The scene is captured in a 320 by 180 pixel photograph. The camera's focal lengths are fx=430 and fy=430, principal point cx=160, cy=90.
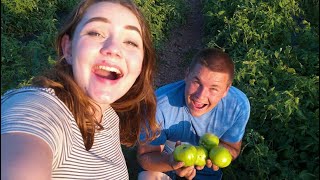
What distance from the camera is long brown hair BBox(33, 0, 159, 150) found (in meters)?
1.64

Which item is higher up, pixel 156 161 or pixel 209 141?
pixel 209 141

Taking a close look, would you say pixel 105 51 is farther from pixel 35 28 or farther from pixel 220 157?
pixel 35 28

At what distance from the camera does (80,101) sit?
165 cm

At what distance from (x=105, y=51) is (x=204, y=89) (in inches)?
47.4

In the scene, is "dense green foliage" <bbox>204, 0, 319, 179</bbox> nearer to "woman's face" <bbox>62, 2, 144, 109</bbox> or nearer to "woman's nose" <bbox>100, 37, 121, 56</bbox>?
"woman's face" <bbox>62, 2, 144, 109</bbox>

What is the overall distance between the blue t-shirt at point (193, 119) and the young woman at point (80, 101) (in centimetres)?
75

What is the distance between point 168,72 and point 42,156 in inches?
162

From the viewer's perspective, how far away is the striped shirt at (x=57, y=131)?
1.34 m

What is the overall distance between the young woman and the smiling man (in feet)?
2.40

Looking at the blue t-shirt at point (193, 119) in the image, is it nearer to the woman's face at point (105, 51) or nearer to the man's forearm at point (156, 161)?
the man's forearm at point (156, 161)

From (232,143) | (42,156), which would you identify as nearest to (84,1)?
(42,156)

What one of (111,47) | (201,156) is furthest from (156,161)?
(111,47)

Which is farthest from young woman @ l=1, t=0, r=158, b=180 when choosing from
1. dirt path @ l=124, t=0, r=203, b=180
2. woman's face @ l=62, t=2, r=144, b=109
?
dirt path @ l=124, t=0, r=203, b=180

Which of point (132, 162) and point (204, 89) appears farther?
point (132, 162)
